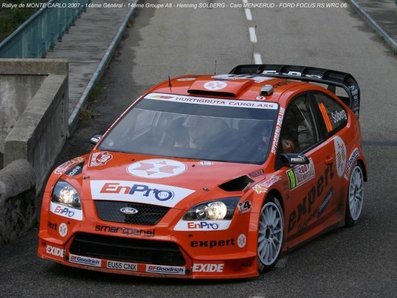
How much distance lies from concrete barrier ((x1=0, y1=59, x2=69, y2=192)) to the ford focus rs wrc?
1.87 metres

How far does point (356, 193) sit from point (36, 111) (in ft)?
12.9

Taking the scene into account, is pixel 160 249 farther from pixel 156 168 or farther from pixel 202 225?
pixel 156 168

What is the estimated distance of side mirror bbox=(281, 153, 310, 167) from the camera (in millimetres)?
8984

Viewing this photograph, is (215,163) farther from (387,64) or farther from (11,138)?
(387,64)

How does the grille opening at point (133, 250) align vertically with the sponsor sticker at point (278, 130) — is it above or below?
below

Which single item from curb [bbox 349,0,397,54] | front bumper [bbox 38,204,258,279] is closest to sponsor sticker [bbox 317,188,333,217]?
front bumper [bbox 38,204,258,279]

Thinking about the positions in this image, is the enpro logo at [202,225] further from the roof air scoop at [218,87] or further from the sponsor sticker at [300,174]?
the roof air scoop at [218,87]

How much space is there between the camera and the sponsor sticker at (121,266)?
811 cm

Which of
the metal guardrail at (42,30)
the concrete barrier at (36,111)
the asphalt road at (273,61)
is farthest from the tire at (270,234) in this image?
the metal guardrail at (42,30)

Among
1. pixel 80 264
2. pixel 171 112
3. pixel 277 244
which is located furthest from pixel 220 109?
pixel 80 264

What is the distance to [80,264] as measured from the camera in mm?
8258

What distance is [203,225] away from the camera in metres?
8.09

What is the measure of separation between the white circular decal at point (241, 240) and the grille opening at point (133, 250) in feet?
1.47

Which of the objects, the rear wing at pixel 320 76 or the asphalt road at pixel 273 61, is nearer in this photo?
the asphalt road at pixel 273 61
